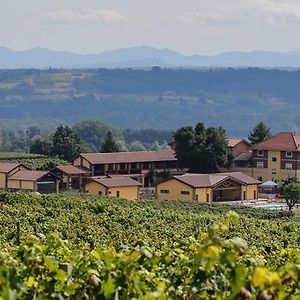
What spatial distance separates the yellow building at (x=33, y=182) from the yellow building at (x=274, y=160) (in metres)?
13.1

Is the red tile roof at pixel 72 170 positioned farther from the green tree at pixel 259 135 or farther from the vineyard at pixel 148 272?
the vineyard at pixel 148 272

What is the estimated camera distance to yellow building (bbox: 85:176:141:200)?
4600cm

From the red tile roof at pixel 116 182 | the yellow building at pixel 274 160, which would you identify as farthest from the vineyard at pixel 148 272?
the yellow building at pixel 274 160

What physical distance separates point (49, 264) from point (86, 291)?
11.4 inches

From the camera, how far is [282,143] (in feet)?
180

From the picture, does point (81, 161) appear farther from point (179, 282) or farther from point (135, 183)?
point (179, 282)

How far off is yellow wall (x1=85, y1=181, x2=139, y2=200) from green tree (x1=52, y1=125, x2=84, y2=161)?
585 inches

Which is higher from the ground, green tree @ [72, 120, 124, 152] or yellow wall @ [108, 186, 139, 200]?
yellow wall @ [108, 186, 139, 200]

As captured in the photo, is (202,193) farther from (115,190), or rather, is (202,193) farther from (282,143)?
(282,143)

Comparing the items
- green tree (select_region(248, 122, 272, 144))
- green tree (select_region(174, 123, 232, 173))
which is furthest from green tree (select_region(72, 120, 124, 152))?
green tree (select_region(174, 123, 232, 173))

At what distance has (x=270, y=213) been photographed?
119 feet

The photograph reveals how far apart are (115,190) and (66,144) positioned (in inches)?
650

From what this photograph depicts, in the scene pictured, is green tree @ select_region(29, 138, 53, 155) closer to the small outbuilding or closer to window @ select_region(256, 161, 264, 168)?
the small outbuilding

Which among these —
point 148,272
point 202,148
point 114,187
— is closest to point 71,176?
point 114,187
